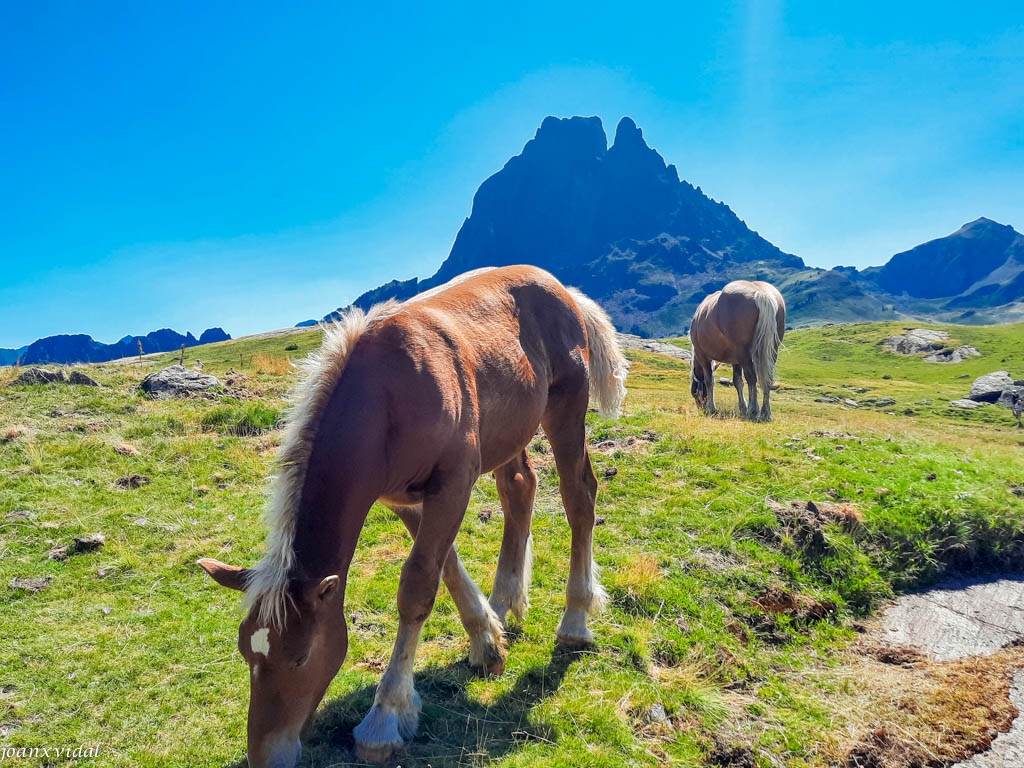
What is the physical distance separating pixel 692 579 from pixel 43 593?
21.5ft

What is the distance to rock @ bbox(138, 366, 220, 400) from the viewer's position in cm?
1350

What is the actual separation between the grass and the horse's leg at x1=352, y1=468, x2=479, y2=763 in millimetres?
192

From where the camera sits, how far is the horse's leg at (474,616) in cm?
441

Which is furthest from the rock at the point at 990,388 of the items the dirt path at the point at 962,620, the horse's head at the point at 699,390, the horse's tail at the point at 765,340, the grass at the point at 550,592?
the dirt path at the point at 962,620

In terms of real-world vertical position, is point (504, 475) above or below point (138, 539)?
above

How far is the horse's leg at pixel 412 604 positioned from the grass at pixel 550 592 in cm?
19

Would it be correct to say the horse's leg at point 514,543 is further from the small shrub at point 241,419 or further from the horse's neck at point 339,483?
the small shrub at point 241,419

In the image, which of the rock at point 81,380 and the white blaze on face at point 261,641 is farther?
the rock at point 81,380

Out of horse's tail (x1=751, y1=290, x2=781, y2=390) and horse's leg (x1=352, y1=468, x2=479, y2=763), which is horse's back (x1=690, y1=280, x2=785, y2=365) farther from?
horse's leg (x1=352, y1=468, x2=479, y2=763)

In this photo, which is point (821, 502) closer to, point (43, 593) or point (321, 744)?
point (321, 744)

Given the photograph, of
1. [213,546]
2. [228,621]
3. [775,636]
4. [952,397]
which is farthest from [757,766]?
[952,397]

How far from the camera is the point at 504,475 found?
17.8 ft

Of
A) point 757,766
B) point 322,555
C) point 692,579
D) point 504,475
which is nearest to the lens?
point 322,555

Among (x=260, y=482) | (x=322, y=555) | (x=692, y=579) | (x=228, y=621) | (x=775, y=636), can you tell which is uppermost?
(x=322, y=555)
